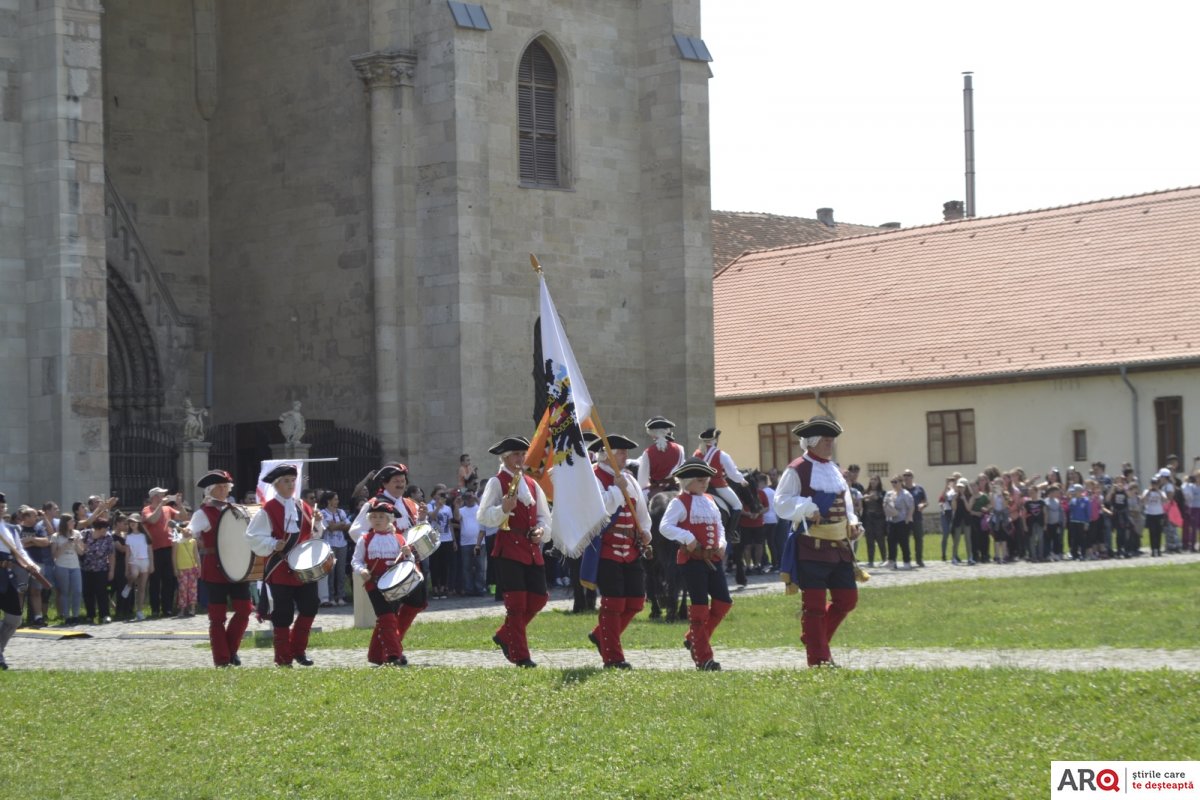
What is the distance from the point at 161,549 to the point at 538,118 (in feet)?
42.8

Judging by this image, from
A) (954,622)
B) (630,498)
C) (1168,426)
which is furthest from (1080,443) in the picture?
(630,498)

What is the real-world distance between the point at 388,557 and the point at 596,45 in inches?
830

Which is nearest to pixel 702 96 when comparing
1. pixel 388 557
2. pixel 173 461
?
pixel 173 461

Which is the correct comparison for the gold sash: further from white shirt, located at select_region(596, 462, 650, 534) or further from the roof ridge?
the roof ridge

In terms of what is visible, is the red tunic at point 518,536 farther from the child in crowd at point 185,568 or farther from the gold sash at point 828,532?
the child in crowd at point 185,568

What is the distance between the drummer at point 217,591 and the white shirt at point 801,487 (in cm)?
508

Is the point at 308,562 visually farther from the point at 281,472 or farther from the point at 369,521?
the point at 281,472

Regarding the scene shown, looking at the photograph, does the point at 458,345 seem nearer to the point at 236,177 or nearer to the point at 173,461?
the point at 173,461

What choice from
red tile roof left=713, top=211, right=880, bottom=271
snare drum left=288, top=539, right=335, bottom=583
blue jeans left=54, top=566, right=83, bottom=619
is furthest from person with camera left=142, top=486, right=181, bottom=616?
red tile roof left=713, top=211, right=880, bottom=271

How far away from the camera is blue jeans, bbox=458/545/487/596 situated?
28.0m

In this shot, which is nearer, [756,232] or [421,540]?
[421,540]

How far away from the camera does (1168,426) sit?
4275 centimetres

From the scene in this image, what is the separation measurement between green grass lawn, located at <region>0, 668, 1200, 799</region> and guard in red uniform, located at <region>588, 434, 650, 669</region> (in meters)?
1.02

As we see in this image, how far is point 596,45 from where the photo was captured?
36156mm
